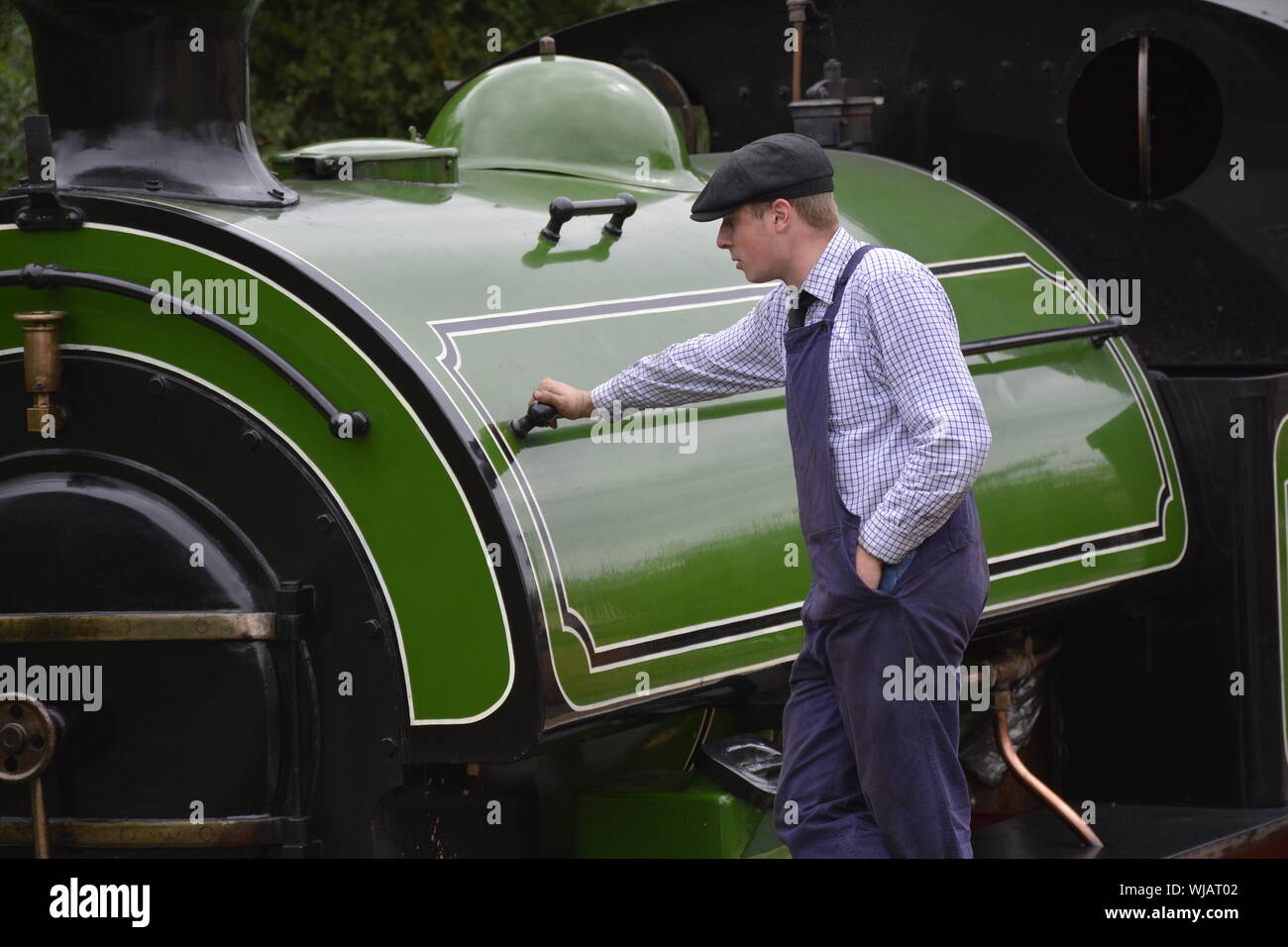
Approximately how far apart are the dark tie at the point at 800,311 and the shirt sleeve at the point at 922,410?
0.15 meters

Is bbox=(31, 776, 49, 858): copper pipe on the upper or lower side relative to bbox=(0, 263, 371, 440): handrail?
lower

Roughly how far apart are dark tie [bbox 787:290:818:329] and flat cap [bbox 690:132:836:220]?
0.18 m

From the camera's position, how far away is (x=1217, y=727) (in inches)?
223

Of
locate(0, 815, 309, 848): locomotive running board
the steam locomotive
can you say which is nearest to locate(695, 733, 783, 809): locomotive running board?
the steam locomotive

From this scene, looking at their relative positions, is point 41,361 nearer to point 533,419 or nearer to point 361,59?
point 533,419

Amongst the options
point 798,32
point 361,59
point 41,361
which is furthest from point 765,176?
point 361,59

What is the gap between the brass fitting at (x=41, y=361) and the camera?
3.92 metres

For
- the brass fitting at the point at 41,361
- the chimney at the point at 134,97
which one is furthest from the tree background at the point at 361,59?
the brass fitting at the point at 41,361

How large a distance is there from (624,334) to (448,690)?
96cm

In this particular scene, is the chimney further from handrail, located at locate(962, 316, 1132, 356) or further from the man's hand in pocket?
handrail, located at locate(962, 316, 1132, 356)

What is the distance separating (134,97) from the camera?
13.7 feet

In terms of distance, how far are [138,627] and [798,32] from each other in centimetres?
341

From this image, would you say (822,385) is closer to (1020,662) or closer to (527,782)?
(527,782)

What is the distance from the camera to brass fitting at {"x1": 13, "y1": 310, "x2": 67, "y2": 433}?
392 cm
